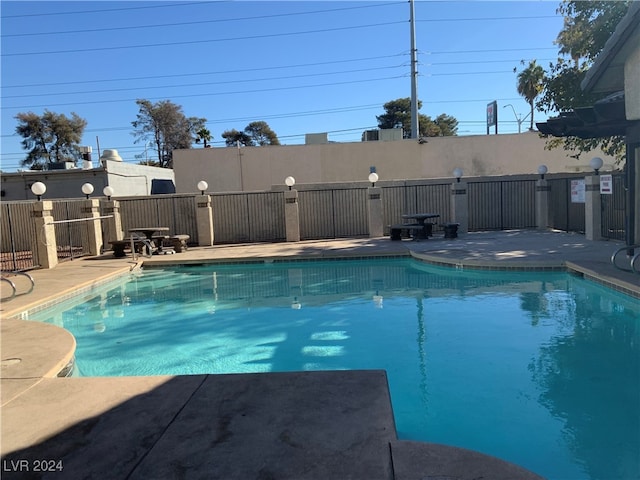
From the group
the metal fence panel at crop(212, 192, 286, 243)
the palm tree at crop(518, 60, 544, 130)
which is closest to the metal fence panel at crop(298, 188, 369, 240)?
the metal fence panel at crop(212, 192, 286, 243)

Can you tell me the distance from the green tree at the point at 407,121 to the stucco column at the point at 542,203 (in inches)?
1472

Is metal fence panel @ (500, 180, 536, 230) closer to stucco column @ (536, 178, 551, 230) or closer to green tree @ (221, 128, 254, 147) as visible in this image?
stucco column @ (536, 178, 551, 230)

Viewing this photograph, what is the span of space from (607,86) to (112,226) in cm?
1613

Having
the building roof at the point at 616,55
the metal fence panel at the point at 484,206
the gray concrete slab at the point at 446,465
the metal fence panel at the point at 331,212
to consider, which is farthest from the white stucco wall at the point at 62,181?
the gray concrete slab at the point at 446,465

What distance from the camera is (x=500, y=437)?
401cm

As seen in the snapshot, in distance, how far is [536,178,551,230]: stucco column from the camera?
17.8m

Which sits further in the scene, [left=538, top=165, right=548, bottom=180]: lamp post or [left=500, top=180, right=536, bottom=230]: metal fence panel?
[left=500, top=180, right=536, bottom=230]: metal fence panel

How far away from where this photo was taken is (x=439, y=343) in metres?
6.58

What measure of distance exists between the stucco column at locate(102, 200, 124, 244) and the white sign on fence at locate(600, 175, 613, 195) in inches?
628

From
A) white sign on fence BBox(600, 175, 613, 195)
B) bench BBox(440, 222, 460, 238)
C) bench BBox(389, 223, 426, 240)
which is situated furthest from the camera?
bench BBox(440, 222, 460, 238)

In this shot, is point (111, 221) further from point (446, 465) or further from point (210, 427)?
point (446, 465)

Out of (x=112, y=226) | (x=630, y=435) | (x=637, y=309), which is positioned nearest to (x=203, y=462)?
(x=630, y=435)

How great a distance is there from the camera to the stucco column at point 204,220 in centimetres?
1816

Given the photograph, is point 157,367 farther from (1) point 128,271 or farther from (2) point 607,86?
(2) point 607,86
